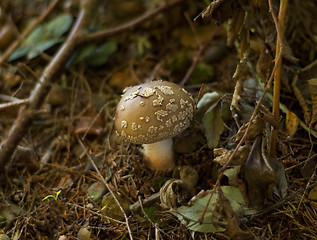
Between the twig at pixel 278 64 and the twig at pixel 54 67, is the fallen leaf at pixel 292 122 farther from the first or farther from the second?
the twig at pixel 54 67

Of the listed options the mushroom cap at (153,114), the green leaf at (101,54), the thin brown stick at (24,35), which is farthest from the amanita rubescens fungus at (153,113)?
→ the thin brown stick at (24,35)

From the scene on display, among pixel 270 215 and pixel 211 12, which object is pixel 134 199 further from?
pixel 211 12

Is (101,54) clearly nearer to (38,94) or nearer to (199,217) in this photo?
(38,94)

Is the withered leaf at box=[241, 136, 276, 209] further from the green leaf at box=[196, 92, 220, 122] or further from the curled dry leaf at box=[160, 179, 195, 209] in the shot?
the green leaf at box=[196, 92, 220, 122]

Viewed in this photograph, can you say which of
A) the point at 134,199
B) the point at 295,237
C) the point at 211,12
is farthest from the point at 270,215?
the point at 211,12

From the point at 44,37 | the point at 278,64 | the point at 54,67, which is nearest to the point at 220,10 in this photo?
the point at 278,64
